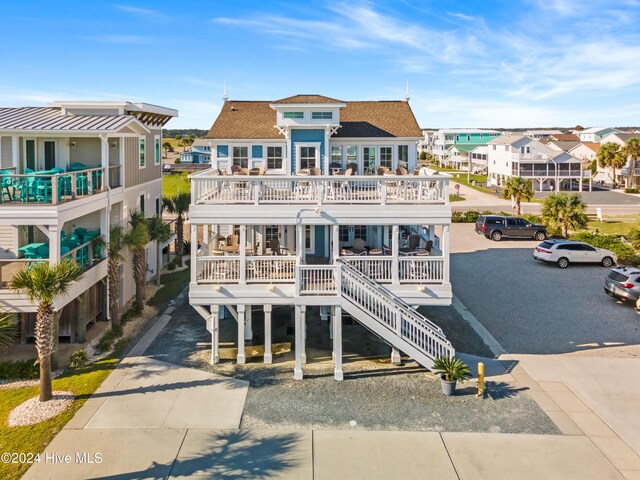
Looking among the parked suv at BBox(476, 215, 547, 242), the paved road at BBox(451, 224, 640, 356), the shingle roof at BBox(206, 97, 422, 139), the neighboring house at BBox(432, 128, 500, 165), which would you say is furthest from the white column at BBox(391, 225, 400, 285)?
the neighboring house at BBox(432, 128, 500, 165)

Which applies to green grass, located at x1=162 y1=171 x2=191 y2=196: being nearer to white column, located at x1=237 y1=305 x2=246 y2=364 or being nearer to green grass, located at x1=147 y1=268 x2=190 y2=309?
green grass, located at x1=147 y1=268 x2=190 y2=309

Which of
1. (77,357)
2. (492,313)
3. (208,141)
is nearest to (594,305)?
(492,313)

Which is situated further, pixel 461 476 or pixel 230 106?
pixel 230 106

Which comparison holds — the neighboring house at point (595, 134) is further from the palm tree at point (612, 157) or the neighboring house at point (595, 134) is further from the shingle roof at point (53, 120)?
the shingle roof at point (53, 120)

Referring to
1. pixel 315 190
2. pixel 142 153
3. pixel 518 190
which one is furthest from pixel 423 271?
pixel 518 190

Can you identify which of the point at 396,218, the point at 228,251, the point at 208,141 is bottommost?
the point at 228,251

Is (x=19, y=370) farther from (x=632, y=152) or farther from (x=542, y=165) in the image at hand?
(x=632, y=152)

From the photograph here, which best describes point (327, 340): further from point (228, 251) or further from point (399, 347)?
point (228, 251)
